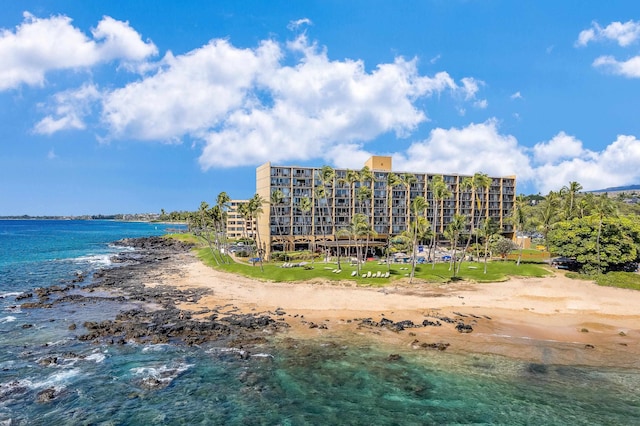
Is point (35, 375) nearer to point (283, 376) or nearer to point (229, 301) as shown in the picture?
point (283, 376)

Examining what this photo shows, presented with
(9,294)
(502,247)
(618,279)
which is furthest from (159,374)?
(502,247)

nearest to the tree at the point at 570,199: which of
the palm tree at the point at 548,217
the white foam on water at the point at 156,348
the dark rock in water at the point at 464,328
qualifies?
the palm tree at the point at 548,217

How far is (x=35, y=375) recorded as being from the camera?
101ft

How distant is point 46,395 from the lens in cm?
2720

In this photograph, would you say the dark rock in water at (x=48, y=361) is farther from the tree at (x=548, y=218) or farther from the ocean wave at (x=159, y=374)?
the tree at (x=548, y=218)

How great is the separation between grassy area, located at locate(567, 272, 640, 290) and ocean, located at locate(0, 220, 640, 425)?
37305 mm

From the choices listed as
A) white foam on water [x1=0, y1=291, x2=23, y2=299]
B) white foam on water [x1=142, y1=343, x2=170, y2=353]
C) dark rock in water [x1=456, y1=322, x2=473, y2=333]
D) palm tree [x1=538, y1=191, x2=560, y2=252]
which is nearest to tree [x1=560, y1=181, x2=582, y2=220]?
palm tree [x1=538, y1=191, x2=560, y2=252]

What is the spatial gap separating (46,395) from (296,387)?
17.5 meters

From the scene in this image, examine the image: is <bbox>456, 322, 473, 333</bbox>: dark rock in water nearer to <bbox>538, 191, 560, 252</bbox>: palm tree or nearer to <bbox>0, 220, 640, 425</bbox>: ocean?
<bbox>0, 220, 640, 425</bbox>: ocean

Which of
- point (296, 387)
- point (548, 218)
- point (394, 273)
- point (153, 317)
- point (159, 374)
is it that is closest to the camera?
point (296, 387)

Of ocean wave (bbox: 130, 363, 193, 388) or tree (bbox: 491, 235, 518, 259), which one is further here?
tree (bbox: 491, 235, 518, 259)

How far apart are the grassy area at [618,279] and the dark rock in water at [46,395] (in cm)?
7362

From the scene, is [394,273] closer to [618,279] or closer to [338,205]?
[618,279]

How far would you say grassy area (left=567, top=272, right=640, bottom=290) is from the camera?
61.1 m
